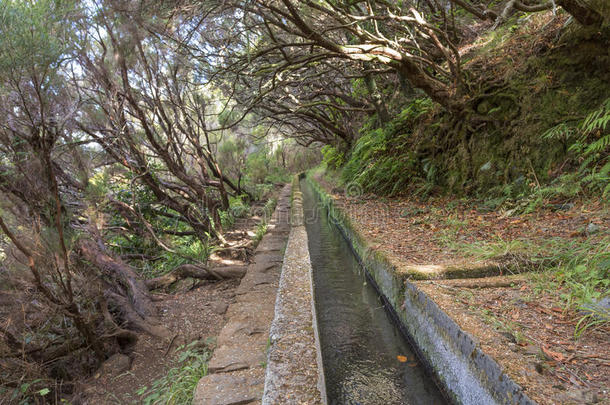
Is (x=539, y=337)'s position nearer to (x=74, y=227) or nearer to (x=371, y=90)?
(x=74, y=227)

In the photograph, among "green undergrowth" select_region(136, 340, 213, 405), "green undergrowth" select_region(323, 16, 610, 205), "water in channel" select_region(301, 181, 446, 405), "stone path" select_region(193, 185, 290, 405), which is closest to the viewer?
"stone path" select_region(193, 185, 290, 405)

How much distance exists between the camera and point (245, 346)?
259 centimetres

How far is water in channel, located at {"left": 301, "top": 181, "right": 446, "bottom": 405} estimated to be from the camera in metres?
2.46

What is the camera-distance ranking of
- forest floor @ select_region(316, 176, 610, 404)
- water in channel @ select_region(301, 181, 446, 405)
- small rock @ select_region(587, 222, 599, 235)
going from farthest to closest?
small rock @ select_region(587, 222, 599, 235) → water in channel @ select_region(301, 181, 446, 405) → forest floor @ select_region(316, 176, 610, 404)

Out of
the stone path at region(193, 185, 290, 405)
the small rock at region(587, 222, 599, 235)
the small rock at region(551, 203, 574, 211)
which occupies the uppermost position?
the small rock at region(551, 203, 574, 211)

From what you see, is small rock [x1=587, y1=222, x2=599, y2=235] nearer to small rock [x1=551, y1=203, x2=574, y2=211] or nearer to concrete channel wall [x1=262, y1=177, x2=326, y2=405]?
small rock [x1=551, y1=203, x2=574, y2=211]

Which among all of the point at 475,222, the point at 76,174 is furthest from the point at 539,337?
the point at 76,174

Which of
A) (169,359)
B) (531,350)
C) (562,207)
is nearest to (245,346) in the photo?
(169,359)

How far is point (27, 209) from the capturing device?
9.12 ft

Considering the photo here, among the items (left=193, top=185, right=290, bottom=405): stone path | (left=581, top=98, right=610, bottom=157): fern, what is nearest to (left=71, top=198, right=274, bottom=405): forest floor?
(left=193, top=185, right=290, bottom=405): stone path

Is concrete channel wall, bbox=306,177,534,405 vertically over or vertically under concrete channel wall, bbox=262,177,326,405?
under

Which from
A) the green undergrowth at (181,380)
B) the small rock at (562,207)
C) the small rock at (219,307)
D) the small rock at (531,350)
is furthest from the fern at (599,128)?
the small rock at (219,307)

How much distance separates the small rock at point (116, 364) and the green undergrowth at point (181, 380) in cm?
41

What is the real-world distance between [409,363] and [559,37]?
5001mm
